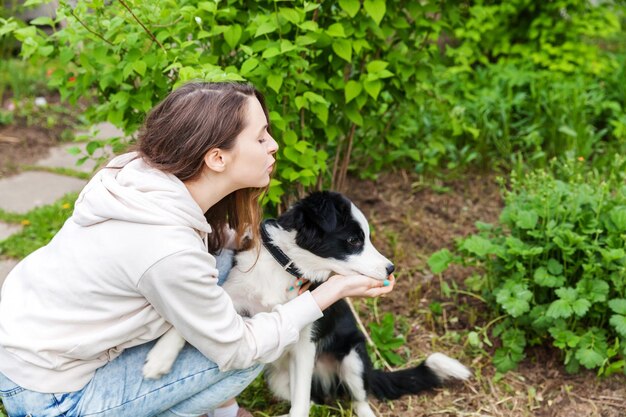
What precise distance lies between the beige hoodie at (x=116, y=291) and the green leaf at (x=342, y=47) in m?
1.10

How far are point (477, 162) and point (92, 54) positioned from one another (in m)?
2.81

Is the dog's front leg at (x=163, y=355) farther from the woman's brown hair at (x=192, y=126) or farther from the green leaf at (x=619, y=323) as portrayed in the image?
the green leaf at (x=619, y=323)

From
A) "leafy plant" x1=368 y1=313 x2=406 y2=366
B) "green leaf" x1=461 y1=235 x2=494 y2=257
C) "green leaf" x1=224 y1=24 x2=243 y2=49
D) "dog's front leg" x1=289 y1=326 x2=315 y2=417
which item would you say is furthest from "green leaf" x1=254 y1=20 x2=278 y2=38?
"leafy plant" x1=368 y1=313 x2=406 y2=366

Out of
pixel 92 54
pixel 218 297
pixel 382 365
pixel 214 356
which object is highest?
pixel 92 54

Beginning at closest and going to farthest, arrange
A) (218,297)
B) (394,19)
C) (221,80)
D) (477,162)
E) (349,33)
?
(218,297) → (221,80) → (349,33) → (394,19) → (477,162)

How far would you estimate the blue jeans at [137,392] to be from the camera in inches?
83.8

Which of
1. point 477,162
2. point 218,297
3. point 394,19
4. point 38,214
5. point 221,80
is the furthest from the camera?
point 477,162

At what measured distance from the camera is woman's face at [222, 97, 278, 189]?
221cm

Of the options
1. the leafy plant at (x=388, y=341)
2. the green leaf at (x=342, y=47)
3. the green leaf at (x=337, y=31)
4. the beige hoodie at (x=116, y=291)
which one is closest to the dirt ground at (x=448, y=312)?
the leafy plant at (x=388, y=341)

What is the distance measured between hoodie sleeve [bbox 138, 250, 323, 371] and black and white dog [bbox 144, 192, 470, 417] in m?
0.29

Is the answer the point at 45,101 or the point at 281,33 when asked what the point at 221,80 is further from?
the point at 45,101

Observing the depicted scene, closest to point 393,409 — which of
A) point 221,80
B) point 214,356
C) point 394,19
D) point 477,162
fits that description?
point 214,356

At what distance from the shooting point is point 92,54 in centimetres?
296

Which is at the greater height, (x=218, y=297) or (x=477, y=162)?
(x=218, y=297)
